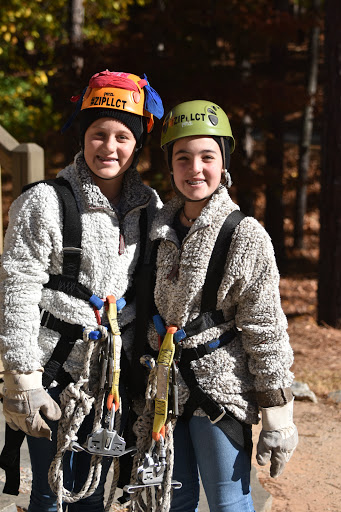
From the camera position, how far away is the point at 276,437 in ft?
7.85

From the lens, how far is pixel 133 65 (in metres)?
8.12

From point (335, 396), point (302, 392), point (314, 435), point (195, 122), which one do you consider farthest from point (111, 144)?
point (335, 396)

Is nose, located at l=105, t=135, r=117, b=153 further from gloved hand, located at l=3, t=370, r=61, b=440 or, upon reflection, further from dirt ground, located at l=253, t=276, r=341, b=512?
dirt ground, located at l=253, t=276, r=341, b=512

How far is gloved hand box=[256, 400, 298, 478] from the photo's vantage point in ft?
7.86

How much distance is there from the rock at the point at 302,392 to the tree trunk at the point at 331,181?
8.15 feet

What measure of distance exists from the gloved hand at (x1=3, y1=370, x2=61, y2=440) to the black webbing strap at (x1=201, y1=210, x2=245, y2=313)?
65cm

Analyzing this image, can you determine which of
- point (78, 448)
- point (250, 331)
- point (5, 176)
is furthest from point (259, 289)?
point (5, 176)

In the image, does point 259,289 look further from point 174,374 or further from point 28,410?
point 28,410

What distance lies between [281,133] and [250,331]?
9568 millimetres

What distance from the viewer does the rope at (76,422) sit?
2.43m

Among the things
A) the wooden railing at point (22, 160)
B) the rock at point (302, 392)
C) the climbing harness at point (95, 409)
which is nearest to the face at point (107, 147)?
the climbing harness at point (95, 409)

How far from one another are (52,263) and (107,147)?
496 mm

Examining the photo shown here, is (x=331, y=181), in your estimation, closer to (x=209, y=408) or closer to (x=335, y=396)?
(x=335, y=396)

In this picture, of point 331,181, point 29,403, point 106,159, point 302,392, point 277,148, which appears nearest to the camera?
point 29,403
